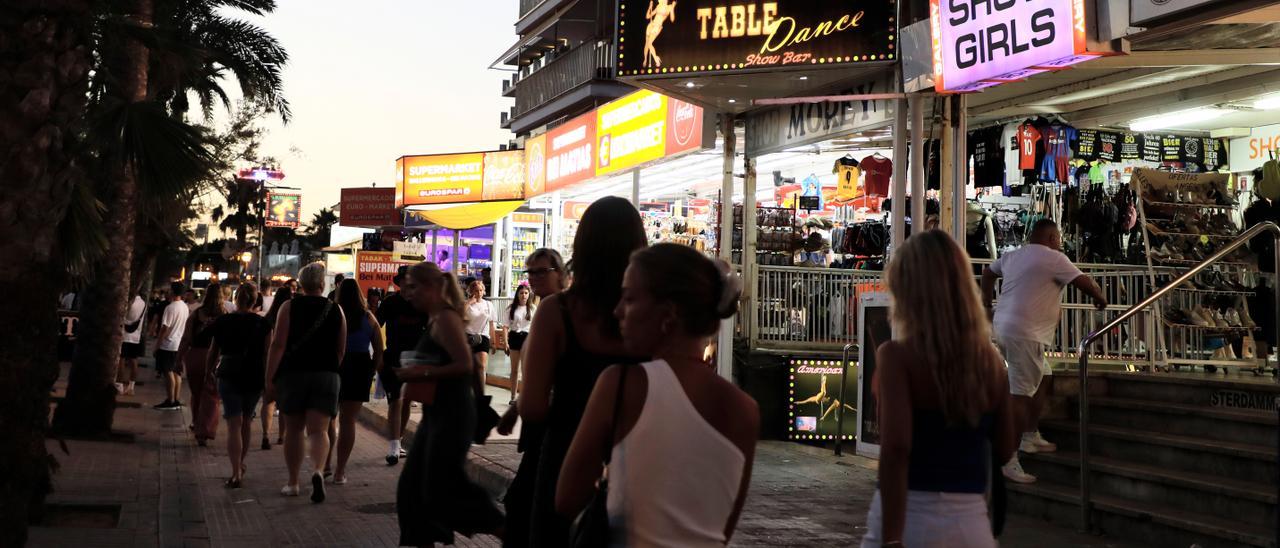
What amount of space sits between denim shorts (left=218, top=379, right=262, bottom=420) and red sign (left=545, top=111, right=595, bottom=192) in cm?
869

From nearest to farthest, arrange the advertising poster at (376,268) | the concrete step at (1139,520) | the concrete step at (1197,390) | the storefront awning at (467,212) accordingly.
Result: the concrete step at (1139,520)
the concrete step at (1197,390)
the advertising poster at (376,268)
the storefront awning at (467,212)

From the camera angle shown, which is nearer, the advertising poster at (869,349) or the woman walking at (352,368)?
the woman walking at (352,368)

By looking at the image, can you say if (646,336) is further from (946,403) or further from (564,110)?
(564,110)

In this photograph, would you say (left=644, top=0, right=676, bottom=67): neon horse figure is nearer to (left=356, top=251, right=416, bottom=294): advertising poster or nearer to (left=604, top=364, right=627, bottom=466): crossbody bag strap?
(left=604, top=364, right=627, bottom=466): crossbody bag strap

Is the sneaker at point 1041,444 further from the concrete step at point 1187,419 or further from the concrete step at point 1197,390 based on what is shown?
the concrete step at point 1197,390

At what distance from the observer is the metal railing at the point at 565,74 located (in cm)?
3659

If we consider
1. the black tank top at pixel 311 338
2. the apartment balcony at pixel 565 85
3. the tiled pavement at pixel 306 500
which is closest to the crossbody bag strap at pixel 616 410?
the tiled pavement at pixel 306 500

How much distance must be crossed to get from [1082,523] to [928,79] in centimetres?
446

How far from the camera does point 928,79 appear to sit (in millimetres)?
11195

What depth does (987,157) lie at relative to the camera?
13992mm

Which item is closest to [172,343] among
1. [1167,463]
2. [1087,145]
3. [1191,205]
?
[1087,145]

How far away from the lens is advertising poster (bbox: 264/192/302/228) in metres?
92.4

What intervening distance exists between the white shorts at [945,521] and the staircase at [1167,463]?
Result: 470cm

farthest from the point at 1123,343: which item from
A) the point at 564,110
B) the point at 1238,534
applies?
the point at 564,110
